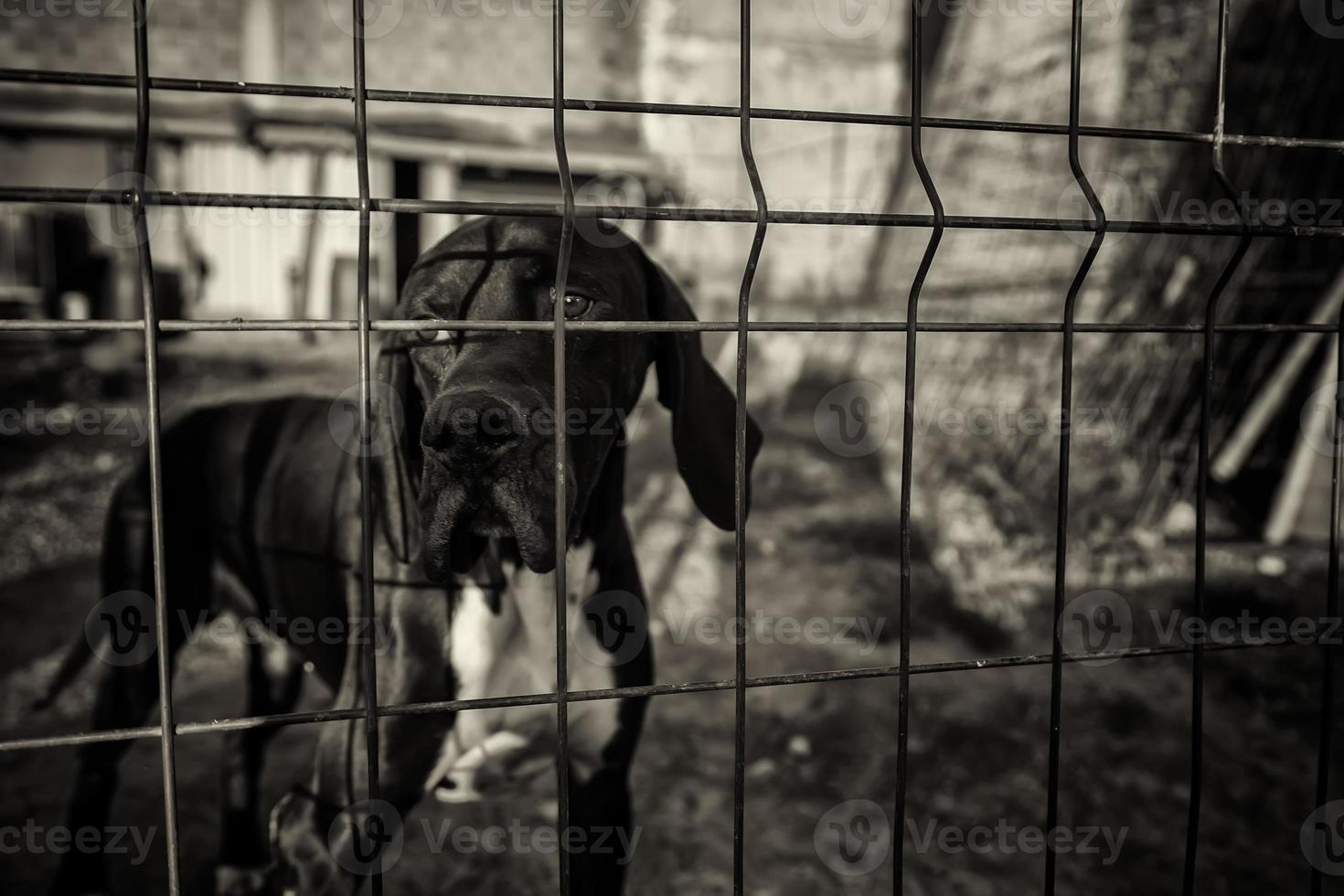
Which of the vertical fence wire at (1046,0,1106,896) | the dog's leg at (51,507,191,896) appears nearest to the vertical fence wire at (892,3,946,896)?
the vertical fence wire at (1046,0,1106,896)

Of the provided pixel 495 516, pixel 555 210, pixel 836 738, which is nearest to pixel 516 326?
pixel 555 210

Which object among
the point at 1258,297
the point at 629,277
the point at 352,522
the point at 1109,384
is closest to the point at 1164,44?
the point at 1258,297

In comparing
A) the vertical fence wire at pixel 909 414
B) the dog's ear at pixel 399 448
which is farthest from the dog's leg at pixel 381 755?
the vertical fence wire at pixel 909 414

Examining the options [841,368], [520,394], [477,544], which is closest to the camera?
[520,394]

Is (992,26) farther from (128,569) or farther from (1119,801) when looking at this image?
(128,569)

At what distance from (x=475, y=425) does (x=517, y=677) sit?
3.00ft

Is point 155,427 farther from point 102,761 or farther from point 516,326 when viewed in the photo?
point 102,761

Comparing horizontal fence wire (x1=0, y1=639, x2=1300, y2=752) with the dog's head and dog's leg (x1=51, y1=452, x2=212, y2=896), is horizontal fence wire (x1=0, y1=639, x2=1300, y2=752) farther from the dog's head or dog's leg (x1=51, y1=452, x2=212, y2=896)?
dog's leg (x1=51, y1=452, x2=212, y2=896)

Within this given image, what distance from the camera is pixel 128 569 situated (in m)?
2.93

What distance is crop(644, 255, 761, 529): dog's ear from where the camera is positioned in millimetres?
2129

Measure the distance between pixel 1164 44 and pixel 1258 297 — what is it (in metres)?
1.93

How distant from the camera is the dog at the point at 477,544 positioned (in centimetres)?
180

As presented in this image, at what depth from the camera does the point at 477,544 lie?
2016mm

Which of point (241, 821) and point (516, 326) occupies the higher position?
point (516, 326)
